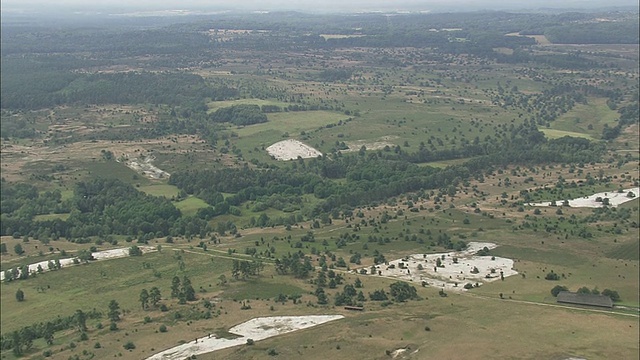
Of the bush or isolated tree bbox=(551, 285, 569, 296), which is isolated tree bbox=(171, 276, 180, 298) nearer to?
isolated tree bbox=(551, 285, 569, 296)

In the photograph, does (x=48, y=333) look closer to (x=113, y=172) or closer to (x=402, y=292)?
(x=402, y=292)

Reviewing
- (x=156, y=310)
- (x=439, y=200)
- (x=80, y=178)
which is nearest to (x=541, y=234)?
(x=439, y=200)

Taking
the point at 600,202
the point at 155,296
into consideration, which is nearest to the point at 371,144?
the point at 600,202

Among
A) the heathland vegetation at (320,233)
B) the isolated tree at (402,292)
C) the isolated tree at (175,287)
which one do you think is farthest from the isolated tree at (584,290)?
the isolated tree at (175,287)

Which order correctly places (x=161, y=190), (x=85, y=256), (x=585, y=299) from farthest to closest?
(x=161, y=190) < (x=85, y=256) < (x=585, y=299)

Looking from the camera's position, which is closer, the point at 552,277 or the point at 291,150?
the point at 552,277
